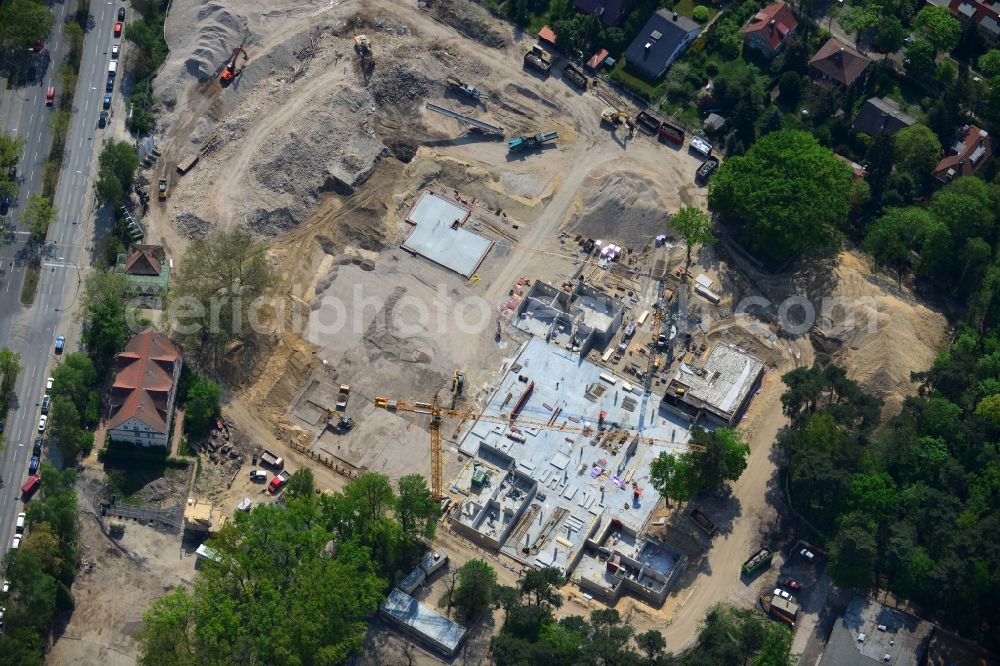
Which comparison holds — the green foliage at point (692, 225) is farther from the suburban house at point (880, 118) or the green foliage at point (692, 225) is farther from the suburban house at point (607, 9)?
the suburban house at point (607, 9)

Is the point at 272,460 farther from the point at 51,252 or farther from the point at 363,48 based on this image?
the point at 363,48

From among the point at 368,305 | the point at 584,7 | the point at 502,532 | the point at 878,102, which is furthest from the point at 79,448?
the point at 878,102

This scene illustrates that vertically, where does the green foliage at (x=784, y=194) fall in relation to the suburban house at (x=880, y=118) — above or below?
below

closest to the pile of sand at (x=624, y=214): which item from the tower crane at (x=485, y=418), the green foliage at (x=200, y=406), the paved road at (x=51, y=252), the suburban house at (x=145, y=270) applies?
the tower crane at (x=485, y=418)

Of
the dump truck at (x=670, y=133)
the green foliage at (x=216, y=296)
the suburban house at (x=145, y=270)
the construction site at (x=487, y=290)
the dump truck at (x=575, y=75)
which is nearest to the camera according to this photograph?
the construction site at (x=487, y=290)

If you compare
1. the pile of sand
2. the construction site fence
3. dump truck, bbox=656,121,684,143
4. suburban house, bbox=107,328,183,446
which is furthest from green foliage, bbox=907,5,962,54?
suburban house, bbox=107,328,183,446

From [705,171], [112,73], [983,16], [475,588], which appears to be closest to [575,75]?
[705,171]
